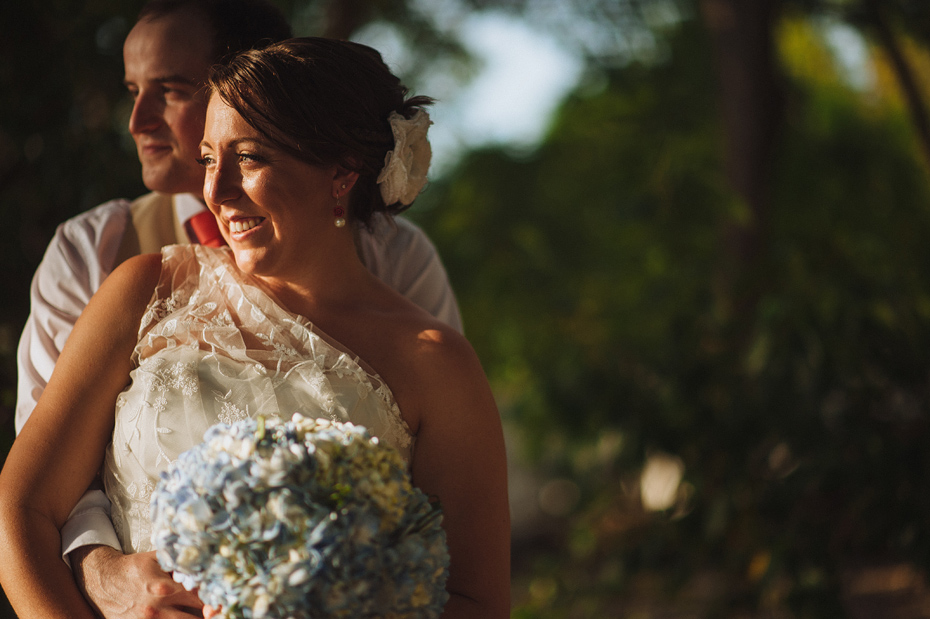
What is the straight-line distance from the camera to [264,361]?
1976mm

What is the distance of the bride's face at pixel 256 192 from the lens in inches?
75.2

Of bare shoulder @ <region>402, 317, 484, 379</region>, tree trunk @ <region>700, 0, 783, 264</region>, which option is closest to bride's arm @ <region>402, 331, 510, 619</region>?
bare shoulder @ <region>402, 317, 484, 379</region>

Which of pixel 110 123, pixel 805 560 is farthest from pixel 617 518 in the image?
pixel 110 123

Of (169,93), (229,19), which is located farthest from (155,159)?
(229,19)

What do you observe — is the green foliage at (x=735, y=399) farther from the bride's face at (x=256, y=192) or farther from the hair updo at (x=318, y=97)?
the bride's face at (x=256, y=192)

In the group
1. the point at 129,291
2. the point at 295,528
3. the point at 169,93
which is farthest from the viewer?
the point at 169,93

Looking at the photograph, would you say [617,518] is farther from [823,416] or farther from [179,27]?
[179,27]

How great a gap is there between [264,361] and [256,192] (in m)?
0.40

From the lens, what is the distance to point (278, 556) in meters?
1.36

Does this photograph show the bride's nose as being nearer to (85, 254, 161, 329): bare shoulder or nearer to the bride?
the bride

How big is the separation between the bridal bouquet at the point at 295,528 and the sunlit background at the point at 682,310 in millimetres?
1526

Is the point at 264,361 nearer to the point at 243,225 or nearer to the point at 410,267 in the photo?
the point at 243,225

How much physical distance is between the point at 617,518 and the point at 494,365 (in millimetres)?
2813

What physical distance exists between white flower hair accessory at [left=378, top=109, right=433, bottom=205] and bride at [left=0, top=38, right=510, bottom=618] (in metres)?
0.01
